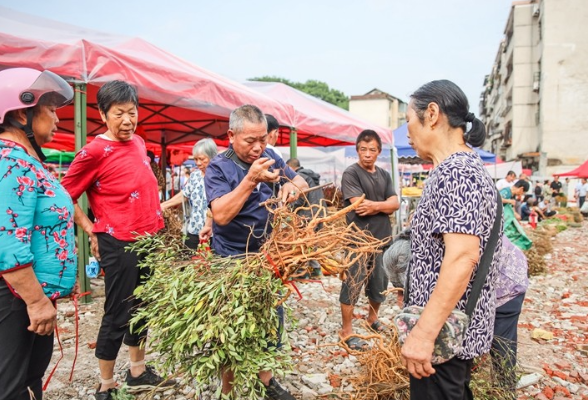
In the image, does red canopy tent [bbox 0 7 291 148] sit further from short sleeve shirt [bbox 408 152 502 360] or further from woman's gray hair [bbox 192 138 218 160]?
short sleeve shirt [bbox 408 152 502 360]

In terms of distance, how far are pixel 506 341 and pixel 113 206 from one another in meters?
2.56

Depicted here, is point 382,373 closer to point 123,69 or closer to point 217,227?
point 217,227

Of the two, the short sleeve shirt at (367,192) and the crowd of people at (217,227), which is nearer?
the crowd of people at (217,227)

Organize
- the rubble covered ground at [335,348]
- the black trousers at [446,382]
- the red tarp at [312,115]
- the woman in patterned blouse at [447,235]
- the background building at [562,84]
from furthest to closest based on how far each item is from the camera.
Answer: the background building at [562,84], the red tarp at [312,115], the rubble covered ground at [335,348], the black trousers at [446,382], the woman in patterned blouse at [447,235]

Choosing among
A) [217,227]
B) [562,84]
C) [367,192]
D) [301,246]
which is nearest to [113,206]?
[217,227]

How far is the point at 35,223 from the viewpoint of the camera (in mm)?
1818

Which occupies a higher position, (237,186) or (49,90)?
(49,90)

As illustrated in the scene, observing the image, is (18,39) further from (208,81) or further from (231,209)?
(231,209)

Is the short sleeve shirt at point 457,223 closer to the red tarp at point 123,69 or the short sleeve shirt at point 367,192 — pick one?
the short sleeve shirt at point 367,192

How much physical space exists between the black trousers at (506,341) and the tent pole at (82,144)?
13.5ft

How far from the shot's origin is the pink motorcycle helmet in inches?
70.4

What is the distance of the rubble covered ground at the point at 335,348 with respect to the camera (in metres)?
3.13

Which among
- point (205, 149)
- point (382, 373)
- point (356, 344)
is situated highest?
point (205, 149)

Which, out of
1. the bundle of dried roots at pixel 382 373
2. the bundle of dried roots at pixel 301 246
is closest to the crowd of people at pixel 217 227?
the bundle of dried roots at pixel 301 246
